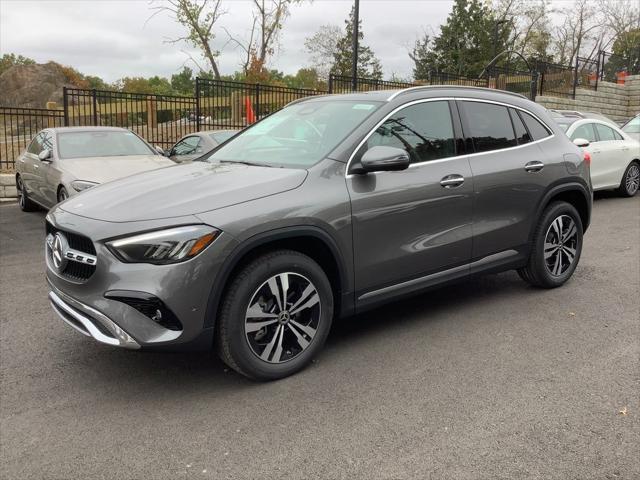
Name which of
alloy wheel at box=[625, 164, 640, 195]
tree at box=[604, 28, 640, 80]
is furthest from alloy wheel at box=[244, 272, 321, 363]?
tree at box=[604, 28, 640, 80]

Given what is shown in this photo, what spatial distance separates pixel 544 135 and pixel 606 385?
8.17 ft

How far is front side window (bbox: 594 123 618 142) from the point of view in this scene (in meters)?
10.8

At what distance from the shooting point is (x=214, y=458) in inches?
107

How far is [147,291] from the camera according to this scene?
2988mm

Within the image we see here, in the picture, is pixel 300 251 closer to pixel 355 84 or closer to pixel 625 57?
pixel 355 84

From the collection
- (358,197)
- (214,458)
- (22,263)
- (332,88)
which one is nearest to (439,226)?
(358,197)

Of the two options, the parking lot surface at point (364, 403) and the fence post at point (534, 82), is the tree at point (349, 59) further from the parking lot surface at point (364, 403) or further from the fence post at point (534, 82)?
the parking lot surface at point (364, 403)

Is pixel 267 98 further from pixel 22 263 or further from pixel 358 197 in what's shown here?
pixel 358 197

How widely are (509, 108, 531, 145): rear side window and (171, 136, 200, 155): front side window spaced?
7.46 m

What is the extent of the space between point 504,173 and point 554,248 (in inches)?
40.7

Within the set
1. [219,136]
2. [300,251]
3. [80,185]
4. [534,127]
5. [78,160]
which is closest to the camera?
[300,251]

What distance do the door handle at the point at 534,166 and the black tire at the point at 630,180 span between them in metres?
7.73

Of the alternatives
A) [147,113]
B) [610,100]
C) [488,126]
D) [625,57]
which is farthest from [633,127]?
[625,57]

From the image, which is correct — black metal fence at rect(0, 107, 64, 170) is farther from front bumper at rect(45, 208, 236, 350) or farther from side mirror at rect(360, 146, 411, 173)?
side mirror at rect(360, 146, 411, 173)
